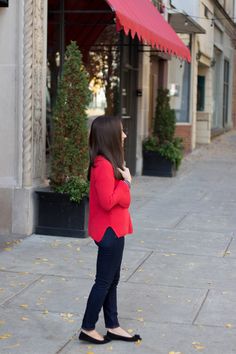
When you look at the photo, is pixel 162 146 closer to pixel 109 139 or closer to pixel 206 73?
pixel 109 139

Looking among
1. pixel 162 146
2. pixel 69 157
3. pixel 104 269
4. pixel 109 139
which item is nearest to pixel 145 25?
pixel 69 157

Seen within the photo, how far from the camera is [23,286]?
6109 millimetres

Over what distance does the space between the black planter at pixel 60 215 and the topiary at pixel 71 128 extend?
115mm

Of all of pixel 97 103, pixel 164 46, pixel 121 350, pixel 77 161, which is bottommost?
pixel 121 350

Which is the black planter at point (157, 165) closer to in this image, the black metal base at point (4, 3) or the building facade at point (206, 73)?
the building facade at point (206, 73)

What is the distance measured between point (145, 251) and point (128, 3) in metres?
4.01

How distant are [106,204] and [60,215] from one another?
3825 mm

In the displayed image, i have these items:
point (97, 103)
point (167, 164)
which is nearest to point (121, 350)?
point (97, 103)

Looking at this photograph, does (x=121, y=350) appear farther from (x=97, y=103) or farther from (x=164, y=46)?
(x=97, y=103)

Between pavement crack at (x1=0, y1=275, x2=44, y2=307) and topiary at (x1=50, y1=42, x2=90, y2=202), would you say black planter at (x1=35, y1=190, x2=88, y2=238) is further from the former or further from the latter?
pavement crack at (x1=0, y1=275, x2=44, y2=307)

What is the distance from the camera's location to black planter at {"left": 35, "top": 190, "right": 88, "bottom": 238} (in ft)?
26.7

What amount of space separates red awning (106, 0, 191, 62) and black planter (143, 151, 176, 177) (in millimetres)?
2685

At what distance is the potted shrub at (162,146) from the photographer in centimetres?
1451

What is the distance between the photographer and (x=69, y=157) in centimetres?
814
